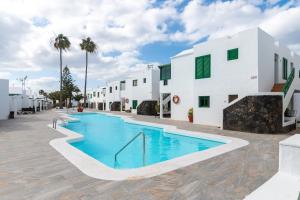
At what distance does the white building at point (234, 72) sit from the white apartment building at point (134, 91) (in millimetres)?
9194

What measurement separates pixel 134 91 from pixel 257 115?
21453 millimetres

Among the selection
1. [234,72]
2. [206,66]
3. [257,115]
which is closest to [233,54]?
[234,72]

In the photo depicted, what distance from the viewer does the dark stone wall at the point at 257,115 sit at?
11.0 meters

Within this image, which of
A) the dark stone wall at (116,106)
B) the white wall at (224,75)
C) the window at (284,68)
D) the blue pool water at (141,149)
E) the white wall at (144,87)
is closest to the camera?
the blue pool water at (141,149)

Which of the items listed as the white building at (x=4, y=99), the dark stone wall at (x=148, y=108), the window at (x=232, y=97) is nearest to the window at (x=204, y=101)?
the window at (x=232, y=97)

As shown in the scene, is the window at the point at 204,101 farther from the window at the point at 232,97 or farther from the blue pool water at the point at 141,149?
the blue pool water at the point at 141,149

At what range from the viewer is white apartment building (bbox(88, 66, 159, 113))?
27.2m

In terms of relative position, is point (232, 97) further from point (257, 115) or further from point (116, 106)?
point (116, 106)

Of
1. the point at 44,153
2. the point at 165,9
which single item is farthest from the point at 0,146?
the point at 165,9

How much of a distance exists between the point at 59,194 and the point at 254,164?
5.13 metres

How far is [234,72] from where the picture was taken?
13500mm

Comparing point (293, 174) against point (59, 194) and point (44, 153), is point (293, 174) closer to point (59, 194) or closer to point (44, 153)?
point (59, 194)

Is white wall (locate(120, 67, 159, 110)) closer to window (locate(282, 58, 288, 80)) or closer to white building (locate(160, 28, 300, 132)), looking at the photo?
white building (locate(160, 28, 300, 132))

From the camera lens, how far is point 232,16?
12016 mm
